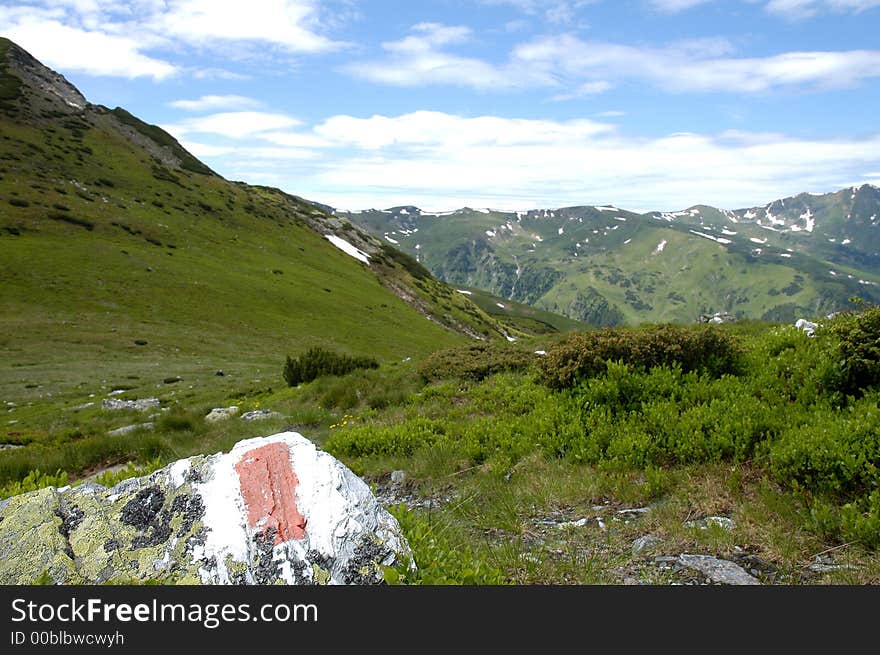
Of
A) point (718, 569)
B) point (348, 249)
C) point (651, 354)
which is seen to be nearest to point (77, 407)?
point (651, 354)

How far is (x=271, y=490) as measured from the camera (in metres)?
4.39

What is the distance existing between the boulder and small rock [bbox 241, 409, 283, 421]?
1000cm

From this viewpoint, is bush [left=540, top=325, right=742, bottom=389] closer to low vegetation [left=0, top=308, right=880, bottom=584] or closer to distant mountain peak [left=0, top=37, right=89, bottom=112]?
low vegetation [left=0, top=308, right=880, bottom=584]

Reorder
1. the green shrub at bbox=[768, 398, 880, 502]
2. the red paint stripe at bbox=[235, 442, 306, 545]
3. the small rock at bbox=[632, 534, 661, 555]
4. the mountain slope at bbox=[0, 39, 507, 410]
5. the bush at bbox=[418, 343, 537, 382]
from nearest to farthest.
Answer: the red paint stripe at bbox=[235, 442, 306, 545] → the small rock at bbox=[632, 534, 661, 555] → the green shrub at bbox=[768, 398, 880, 502] → the bush at bbox=[418, 343, 537, 382] → the mountain slope at bbox=[0, 39, 507, 410]

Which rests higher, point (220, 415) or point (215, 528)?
point (215, 528)

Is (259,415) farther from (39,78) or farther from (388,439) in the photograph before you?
(39,78)

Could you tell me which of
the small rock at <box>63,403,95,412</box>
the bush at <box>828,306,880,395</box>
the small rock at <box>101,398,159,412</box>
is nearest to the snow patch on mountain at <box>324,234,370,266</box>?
the small rock at <box>101,398,159,412</box>

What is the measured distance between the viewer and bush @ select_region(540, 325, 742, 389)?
31.3 ft

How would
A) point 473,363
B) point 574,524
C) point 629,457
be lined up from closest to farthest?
point 574,524, point 629,457, point 473,363

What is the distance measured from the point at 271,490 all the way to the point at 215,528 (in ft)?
1.69

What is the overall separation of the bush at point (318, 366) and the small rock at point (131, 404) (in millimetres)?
6829

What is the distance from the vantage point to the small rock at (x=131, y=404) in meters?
23.0

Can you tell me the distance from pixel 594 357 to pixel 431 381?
20.7 ft

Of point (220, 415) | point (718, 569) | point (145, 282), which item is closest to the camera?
point (718, 569)
